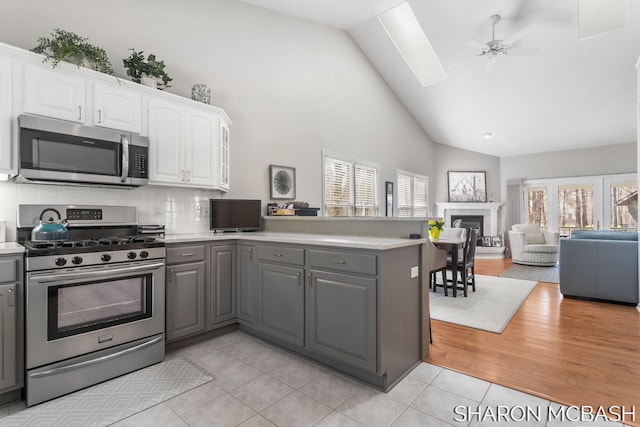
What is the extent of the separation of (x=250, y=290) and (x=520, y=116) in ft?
21.5

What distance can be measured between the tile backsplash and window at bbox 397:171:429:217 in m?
5.14

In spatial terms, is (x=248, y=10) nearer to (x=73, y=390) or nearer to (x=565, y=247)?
(x=73, y=390)

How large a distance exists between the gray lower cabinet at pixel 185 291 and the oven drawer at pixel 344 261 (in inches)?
A: 46.1

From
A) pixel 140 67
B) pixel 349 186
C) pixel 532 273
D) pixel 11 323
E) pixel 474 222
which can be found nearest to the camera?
pixel 11 323

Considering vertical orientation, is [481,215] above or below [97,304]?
above

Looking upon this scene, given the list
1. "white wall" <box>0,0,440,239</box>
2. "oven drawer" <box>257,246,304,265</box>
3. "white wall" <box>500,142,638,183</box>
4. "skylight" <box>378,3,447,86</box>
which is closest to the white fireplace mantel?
"white wall" <box>500,142,638,183</box>

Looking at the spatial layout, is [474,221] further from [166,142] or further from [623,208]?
[166,142]

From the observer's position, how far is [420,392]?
2.18 m

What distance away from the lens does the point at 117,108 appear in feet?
9.20

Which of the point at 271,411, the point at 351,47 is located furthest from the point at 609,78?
the point at 271,411

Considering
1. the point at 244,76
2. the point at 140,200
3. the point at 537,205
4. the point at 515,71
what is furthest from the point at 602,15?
the point at 140,200

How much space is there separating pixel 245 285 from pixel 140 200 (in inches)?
54.1

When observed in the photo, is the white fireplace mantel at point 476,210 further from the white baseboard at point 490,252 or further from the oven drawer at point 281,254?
the oven drawer at point 281,254

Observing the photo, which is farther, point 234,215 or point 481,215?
point 481,215
